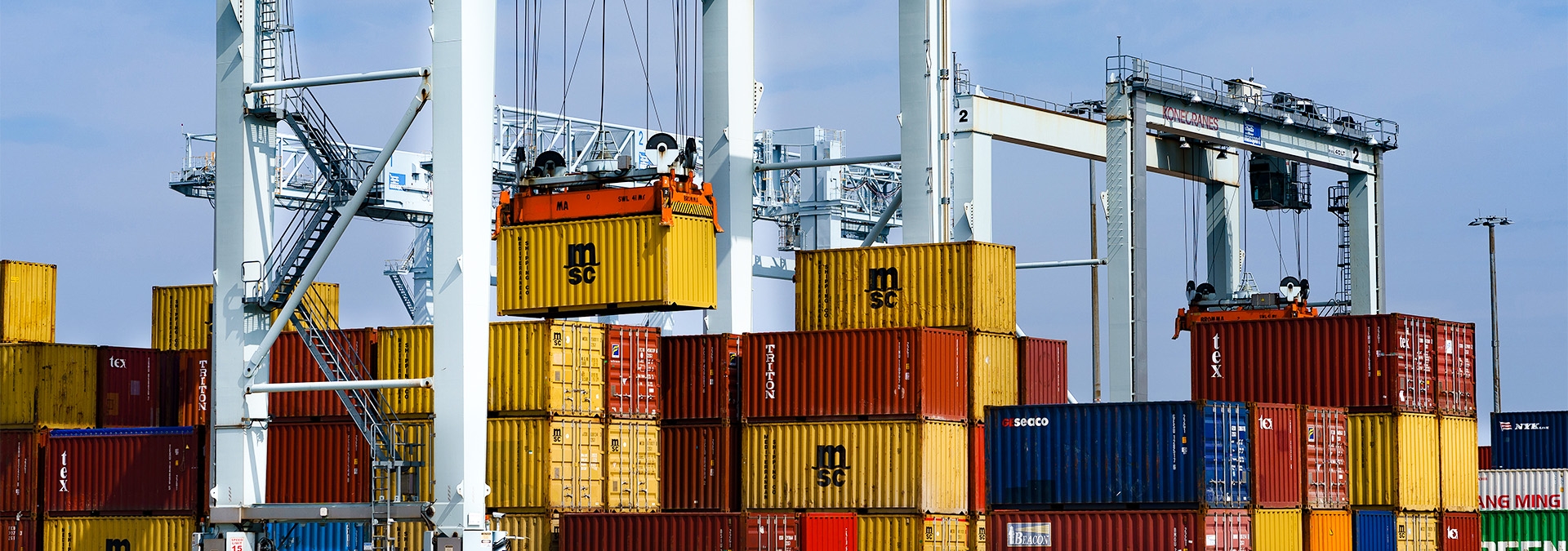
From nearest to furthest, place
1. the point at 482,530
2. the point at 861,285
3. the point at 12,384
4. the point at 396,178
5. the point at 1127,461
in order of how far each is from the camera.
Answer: the point at 482,530
the point at 1127,461
the point at 861,285
the point at 12,384
the point at 396,178

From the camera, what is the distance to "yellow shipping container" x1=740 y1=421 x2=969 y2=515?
35469mm

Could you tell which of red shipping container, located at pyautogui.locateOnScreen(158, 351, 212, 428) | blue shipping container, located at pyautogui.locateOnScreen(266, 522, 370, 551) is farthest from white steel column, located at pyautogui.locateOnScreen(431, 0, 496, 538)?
red shipping container, located at pyautogui.locateOnScreen(158, 351, 212, 428)

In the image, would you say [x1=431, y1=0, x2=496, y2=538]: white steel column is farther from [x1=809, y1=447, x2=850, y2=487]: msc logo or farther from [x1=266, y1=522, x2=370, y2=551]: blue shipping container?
[x1=809, y1=447, x2=850, y2=487]: msc logo

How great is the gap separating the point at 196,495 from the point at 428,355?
611 cm

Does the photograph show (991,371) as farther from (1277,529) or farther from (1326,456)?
(1326,456)

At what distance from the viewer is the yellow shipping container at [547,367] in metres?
37.2

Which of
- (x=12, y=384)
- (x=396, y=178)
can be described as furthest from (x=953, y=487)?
(x=396, y=178)

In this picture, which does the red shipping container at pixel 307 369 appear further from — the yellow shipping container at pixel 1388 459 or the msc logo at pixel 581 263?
the yellow shipping container at pixel 1388 459

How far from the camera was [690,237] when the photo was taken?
36.5 m

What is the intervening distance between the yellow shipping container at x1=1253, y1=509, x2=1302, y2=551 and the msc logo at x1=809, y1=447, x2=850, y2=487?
749 centimetres

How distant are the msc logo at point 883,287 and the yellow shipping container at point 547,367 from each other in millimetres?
5300

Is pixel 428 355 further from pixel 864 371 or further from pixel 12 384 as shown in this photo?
pixel 12 384

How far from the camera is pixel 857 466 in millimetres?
36062

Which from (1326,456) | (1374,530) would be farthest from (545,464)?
(1374,530)
